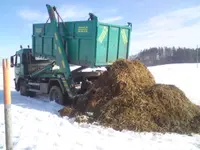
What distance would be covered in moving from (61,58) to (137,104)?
4145 mm

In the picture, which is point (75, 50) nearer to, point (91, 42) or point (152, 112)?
point (91, 42)

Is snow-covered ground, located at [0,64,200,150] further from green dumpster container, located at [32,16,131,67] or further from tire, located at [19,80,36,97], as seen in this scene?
tire, located at [19,80,36,97]

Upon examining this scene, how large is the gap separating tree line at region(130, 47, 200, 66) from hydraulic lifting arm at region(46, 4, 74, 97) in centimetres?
6723

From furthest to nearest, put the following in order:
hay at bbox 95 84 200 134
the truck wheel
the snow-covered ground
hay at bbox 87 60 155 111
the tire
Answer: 1. the tire
2. the truck wheel
3. hay at bbox 87 60 155 111
4. hay at bbox 95 84 200 134
5. the snow-covered ground

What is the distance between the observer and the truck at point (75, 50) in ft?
30.6

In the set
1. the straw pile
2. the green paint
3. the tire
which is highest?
the green paint

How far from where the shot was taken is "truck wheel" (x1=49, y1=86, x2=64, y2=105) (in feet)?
33.2

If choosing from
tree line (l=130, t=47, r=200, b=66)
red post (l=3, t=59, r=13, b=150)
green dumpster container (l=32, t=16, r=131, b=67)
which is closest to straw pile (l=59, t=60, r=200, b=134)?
green dumpster container (l=32, t=16, r=131, b=67)

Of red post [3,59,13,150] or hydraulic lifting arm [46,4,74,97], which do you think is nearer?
red post [3,59,13,150]

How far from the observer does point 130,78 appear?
8.30 m

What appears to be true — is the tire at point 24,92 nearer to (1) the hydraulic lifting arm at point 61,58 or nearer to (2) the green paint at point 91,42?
(2) the green paint at point 91,42

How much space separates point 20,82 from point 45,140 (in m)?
9.67

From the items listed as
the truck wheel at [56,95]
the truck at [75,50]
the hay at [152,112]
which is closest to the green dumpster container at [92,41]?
the truck at [75,50]

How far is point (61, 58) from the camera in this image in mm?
10133
